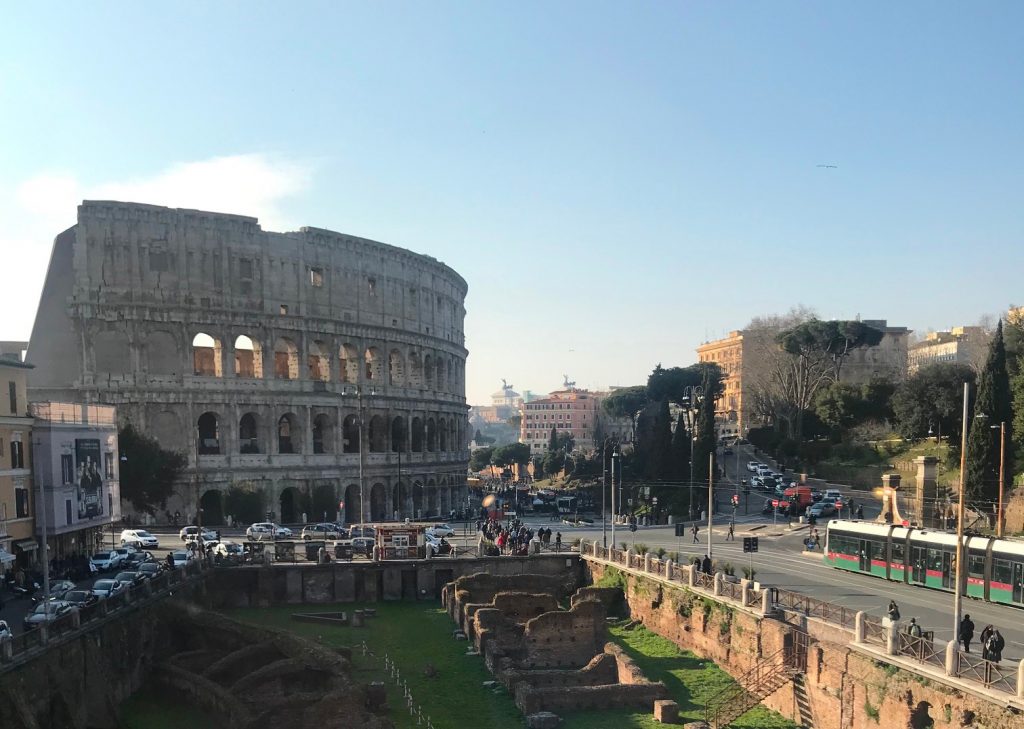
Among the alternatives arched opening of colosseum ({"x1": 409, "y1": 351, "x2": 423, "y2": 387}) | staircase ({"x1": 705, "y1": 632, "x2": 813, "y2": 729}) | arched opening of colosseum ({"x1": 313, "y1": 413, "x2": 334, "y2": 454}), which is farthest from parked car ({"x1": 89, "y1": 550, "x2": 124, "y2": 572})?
arched opening of colosseum ({"x1": 409, "y1": 351, "x2": 423, "y2": 387})

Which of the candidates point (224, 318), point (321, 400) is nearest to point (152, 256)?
point (224, 318)

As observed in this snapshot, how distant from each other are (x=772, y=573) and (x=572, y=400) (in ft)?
468

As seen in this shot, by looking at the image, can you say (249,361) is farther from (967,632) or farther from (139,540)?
(967,632)

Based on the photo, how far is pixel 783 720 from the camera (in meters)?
22.7

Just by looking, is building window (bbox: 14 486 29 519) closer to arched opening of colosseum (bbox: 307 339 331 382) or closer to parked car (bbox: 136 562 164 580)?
parked car (bbox: 136 562 164 580)

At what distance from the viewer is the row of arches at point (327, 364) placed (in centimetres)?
6184

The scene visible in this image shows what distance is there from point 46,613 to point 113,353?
37192 millimetres

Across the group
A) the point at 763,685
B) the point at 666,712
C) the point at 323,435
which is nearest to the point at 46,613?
the point at 666,712

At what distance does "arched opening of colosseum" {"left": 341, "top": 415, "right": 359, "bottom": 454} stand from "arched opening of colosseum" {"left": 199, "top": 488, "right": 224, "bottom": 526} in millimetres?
11083

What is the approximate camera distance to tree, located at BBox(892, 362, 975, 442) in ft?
187

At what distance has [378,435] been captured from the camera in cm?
6788

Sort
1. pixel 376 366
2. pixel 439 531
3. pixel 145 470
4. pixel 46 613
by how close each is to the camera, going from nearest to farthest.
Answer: pixel 46 613 < pixel 439 531 < pixel 145 470 < pixel 376 366

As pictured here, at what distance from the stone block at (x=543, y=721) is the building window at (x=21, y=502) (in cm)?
2315

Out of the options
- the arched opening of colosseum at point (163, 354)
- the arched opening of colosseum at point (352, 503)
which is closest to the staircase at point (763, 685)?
the arched opening of colosseum at point (352, 503)
